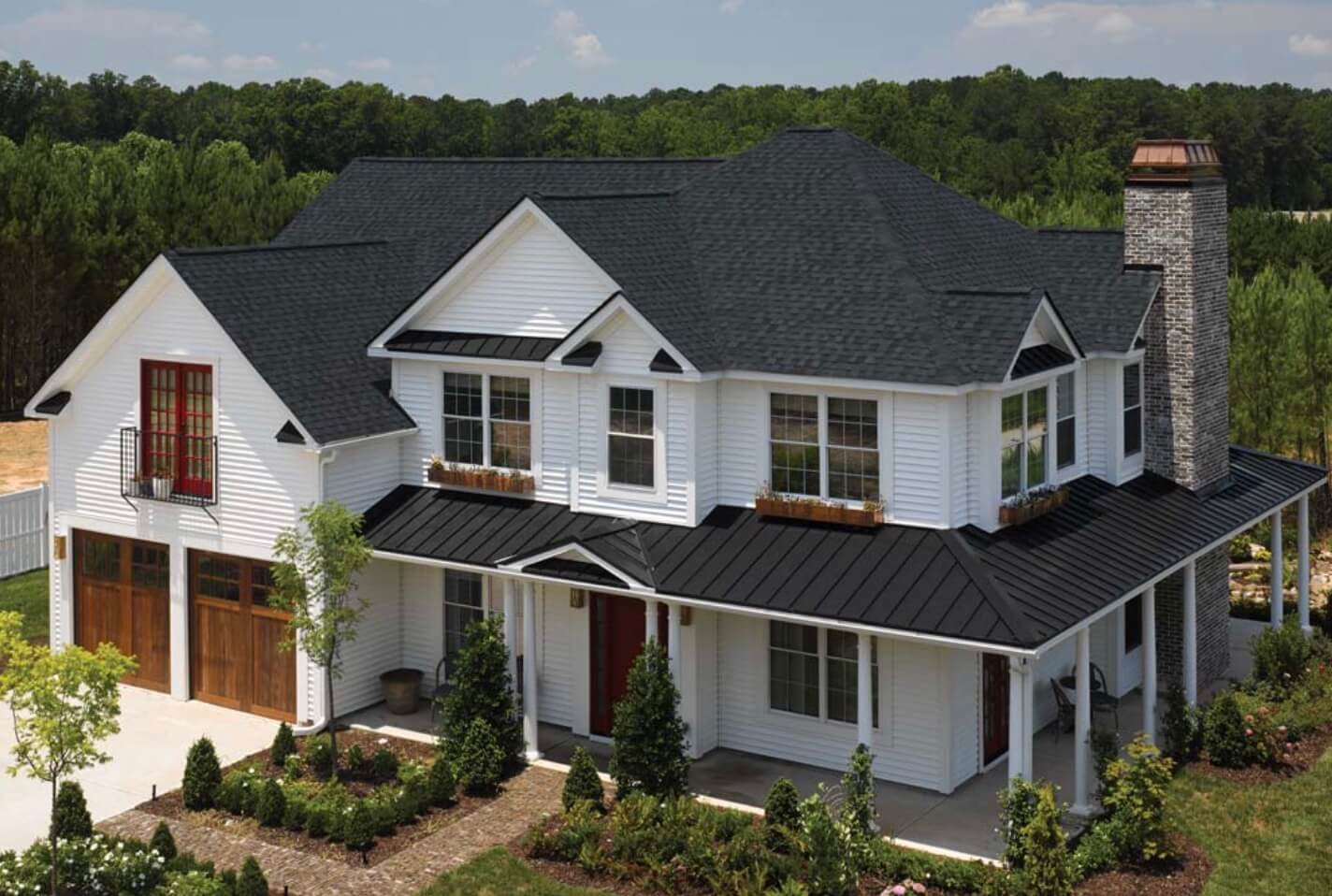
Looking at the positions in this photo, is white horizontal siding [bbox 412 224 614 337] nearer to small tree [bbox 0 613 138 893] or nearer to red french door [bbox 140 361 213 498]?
red french door [bbox 140 361 213 498]

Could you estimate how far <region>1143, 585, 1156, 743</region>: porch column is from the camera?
22594mm

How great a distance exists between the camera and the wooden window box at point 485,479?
24.8 metres

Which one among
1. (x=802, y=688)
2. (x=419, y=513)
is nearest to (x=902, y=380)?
(x=802, y=688)

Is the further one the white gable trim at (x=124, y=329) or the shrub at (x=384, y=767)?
the white gable trim at (x=124, y=329)

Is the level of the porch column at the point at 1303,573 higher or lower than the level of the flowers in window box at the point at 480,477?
lower

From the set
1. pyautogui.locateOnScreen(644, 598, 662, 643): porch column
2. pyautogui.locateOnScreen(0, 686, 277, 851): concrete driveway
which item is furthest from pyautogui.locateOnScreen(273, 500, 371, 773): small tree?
pyautogui.locateOnScreen(644, 598, 662, 643): porch column

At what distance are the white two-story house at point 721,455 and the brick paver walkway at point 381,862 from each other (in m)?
2.12

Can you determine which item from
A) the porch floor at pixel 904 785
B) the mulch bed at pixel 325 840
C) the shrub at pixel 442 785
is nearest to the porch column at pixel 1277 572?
the porch floor at pixel 904 785

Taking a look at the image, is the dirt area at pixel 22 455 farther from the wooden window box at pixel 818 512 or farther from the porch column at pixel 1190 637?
the porch column at pixel 1190 637

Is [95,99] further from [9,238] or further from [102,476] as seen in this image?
[102,476]

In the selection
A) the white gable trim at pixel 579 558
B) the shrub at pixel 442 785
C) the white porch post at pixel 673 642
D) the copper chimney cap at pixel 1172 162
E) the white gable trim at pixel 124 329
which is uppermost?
the copper chimney cap at pixel 1172 162

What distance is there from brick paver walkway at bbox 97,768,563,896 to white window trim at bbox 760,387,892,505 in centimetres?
540

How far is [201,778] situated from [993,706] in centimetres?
1074

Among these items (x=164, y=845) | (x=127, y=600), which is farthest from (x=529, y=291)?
(x=164, y=845)
